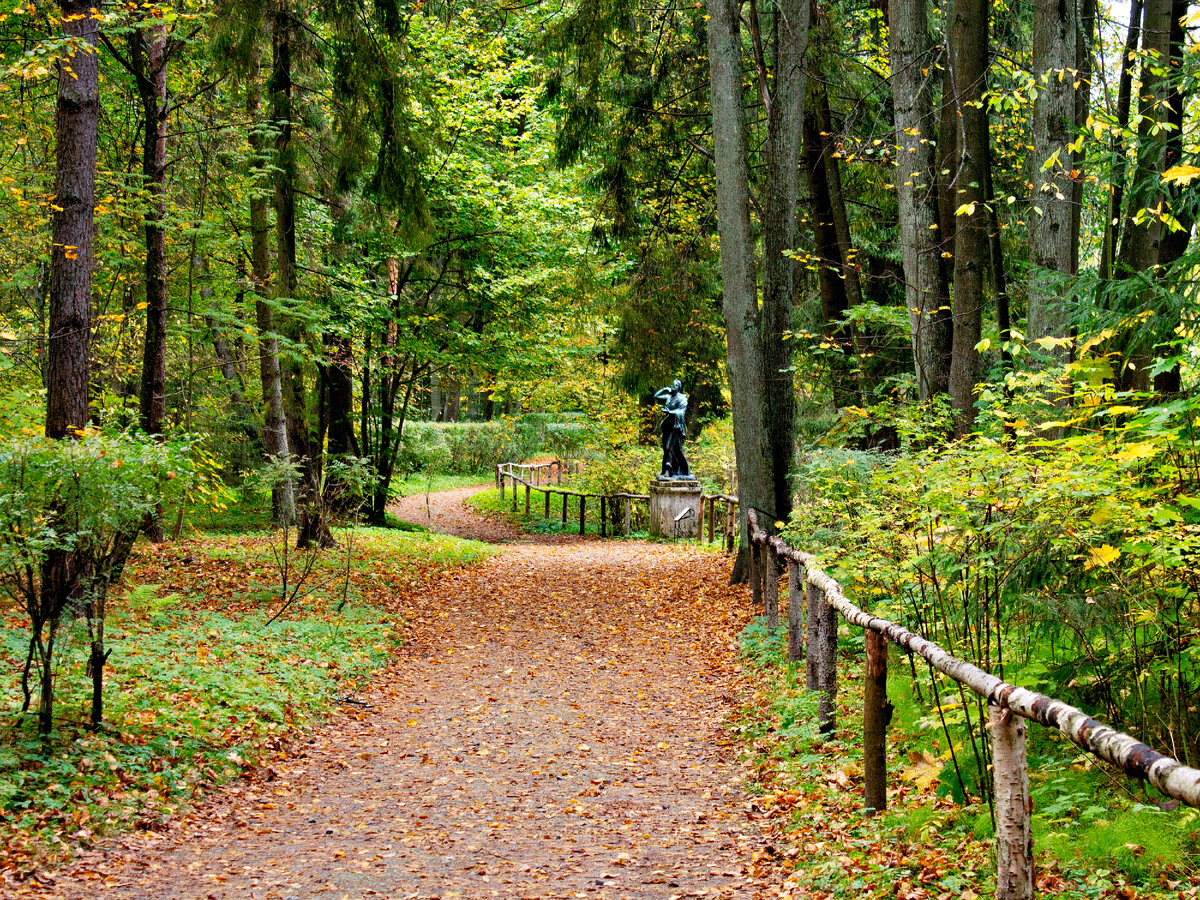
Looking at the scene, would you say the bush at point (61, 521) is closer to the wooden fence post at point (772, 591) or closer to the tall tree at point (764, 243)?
the wooden fence post at point (772, 591)

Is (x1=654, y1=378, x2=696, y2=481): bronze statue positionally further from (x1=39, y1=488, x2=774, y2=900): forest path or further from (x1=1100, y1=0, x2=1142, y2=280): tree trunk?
(x1=1100, y1=0, x2=1142, y2=280): tree trunk

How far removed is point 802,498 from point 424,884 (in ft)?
29.2

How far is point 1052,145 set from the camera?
7.27 m

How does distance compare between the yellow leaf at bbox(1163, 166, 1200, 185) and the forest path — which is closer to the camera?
the yellow leaf at bbox(1163, 166, 1200, 185)

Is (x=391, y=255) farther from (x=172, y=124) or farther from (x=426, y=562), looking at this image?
(x=426, y=562)

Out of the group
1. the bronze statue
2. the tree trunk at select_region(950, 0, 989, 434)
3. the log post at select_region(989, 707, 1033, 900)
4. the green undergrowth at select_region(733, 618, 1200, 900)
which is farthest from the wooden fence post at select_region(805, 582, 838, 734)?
the bronze statue

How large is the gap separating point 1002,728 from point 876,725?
1.51m

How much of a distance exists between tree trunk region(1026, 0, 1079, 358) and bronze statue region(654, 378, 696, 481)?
13.2 metres

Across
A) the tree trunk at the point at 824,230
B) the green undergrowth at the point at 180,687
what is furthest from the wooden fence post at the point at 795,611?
the tree trunk at the point at 824,230

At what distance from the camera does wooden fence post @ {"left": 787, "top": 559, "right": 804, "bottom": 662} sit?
6.86 m

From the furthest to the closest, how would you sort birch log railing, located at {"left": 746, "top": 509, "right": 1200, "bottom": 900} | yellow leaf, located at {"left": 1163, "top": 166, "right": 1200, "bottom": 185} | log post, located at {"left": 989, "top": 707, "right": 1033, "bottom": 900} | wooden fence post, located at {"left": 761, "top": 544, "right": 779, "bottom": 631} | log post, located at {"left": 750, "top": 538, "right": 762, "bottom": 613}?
log post, located at {"left": 750, "top": 538, "right": 762, "bottom": 613}, wooden fence post, located at {"left": 761, "top": 544, "right": 779, "bottom": 631}, yellow leaf, located at {"left": 1163, "top": 166, "right": 1200, "bottom": 185}, log post, located at {"left": 989, "top": 707, "right": 1033, "bottom": 900}, birch log railing, located at {"left": 746, "top": 509, "right": 1200, "bottom": 900}

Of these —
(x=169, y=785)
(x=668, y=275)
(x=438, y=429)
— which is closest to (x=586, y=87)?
(x=668, y=275)

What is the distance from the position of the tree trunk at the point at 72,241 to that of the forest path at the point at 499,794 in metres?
3.47

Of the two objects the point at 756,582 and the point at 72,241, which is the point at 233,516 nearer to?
the point at 72,241
